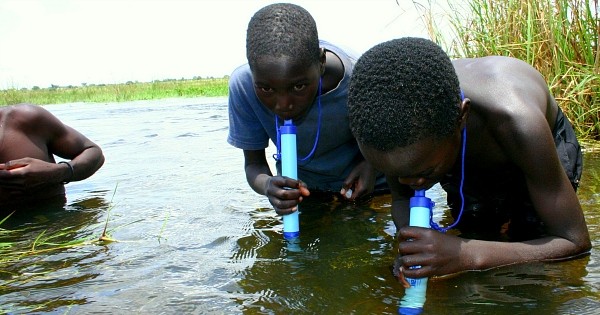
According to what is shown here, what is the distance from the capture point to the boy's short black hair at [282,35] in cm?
261

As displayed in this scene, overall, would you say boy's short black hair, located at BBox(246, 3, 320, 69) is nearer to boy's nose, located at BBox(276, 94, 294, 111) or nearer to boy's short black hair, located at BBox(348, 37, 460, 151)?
boy's nose, located at BBox(276, 94, 294, 111)

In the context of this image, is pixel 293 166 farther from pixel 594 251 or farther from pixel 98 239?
pixel 594 251

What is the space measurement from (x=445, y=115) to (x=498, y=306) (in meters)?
0.67

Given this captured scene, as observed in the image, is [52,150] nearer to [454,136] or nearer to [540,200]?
[454,136]

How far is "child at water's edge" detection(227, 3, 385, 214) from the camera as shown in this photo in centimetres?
263

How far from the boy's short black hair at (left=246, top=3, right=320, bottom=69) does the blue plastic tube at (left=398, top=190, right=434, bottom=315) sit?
2.89 feet

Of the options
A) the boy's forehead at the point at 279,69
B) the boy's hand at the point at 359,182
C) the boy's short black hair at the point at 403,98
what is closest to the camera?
the boy's short black hair at the point at 403,98

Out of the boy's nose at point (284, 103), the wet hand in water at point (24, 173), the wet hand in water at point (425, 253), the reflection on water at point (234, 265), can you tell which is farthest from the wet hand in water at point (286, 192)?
the wet hand in water at point (24, 173)

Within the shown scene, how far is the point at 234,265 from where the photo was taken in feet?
8.53

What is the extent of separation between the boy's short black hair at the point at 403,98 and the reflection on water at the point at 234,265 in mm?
603

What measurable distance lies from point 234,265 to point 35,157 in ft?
6.41

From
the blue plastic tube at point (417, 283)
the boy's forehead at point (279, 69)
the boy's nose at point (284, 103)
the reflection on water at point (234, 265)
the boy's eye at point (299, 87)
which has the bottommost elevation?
the reflection on water at point (234, 265)

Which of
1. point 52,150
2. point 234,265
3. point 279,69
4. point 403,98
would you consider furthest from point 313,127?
point 52,150

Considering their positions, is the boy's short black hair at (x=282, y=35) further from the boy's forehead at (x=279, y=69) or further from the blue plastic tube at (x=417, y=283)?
the blue plastic tube at (x=417, y=283)
